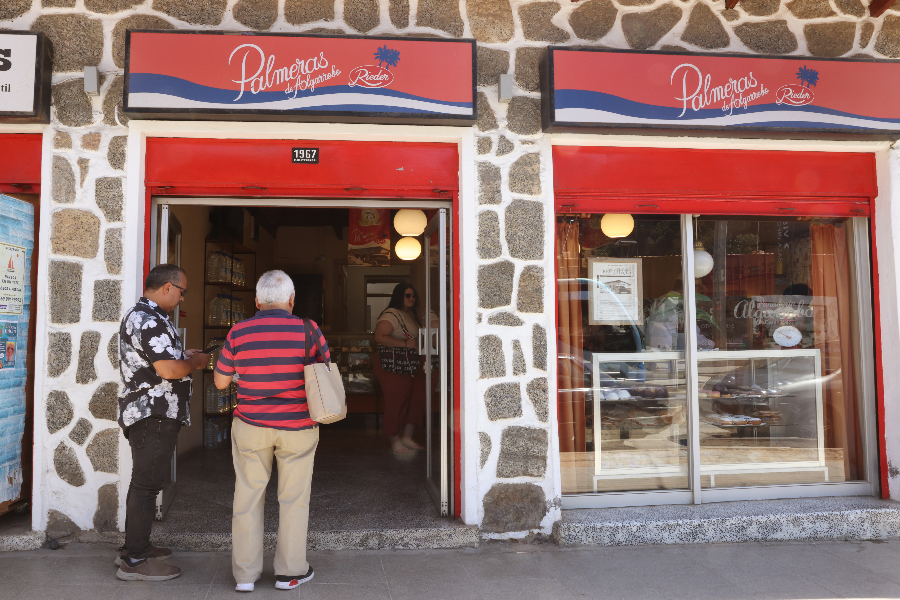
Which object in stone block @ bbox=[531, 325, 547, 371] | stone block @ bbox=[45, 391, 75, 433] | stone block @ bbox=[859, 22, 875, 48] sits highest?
stone block @ bbox=[859, 22, 875, 48]

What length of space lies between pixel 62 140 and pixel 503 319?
2970mm

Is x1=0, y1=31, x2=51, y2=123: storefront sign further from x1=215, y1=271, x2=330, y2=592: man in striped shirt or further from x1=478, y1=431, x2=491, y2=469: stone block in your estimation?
x1=478, y1=431, x2=491, y2=469: stone block

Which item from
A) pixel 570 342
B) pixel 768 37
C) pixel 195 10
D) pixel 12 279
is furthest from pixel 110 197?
pixel 768 37

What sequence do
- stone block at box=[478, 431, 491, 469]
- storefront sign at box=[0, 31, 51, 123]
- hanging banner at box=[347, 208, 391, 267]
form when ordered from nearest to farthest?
storefront sign at box=[0, 31, 51, 123]
stone block at box=[478, 431, 491, 469]
hanging banner at box=[347, 208, 391, 267]

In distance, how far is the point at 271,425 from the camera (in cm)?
318

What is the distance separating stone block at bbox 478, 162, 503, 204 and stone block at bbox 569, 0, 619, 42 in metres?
1.14

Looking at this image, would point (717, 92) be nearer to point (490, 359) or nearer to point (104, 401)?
point (490, 359)

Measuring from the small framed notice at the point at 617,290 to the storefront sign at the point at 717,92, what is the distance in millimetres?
999

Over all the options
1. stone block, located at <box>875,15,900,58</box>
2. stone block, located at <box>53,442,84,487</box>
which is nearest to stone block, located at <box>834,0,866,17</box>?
stone block, located at <box>875,15,900,58</box>

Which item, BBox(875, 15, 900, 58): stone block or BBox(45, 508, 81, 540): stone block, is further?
BBox(875, 15, 900, 58): stone block

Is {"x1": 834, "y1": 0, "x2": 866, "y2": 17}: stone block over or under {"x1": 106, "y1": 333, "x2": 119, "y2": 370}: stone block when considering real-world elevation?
over

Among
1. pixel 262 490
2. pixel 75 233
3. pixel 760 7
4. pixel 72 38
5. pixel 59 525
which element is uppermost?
pixel 760 7

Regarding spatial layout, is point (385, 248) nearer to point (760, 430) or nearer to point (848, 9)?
point (760, 430)

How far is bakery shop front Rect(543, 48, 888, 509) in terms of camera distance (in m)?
4.21
